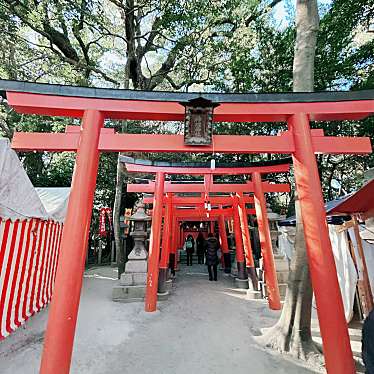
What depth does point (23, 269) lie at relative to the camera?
5.21 m

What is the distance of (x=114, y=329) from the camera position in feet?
17.6

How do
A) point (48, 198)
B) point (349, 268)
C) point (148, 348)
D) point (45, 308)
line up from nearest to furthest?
point (148, 348)
point (349, 268)
point (45, 308)
point (48, 198)

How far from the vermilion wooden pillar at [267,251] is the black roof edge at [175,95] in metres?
3.94

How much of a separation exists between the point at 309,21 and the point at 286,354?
618 centimetres

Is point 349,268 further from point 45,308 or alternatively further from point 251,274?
point 45,308

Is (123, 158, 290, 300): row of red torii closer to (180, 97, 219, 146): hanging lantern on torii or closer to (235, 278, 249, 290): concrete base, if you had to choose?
(235, 278, 249, 290): concrete base

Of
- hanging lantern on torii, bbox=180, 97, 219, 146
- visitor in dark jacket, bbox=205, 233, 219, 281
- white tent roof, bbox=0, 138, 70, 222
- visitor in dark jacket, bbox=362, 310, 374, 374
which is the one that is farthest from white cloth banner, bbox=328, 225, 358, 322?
white tent roof, bbox=0, 138, 70, 222

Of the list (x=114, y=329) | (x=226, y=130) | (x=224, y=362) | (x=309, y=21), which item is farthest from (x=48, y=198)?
(x=226, y=130)

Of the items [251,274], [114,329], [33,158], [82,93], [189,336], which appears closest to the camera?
[82,93]

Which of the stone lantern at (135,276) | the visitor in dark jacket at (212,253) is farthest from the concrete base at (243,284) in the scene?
the stone lantern at (135,276)

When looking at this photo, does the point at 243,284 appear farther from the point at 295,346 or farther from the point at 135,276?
the point at 295,346

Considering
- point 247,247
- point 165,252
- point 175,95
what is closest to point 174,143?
point 175,95

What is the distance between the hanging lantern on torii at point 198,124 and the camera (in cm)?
378

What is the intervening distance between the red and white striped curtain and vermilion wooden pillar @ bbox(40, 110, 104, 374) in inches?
74.9
